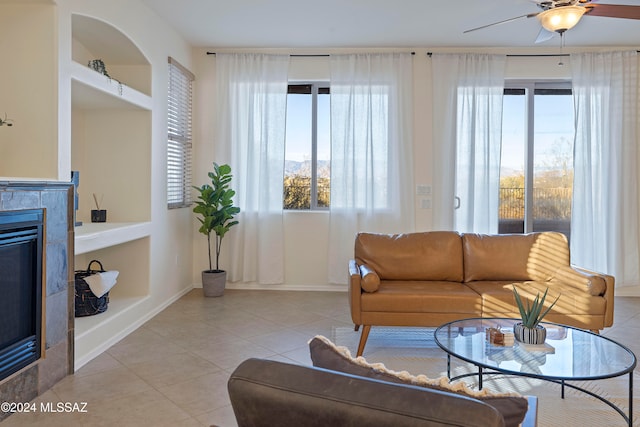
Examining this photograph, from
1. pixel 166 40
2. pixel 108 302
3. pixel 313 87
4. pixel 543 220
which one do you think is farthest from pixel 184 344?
pixel 543 220

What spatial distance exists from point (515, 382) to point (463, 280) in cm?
112

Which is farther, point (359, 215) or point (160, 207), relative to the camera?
point (359, 215)

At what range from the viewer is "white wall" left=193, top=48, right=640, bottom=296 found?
550 cm

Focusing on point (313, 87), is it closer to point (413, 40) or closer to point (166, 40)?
point (413, 40)

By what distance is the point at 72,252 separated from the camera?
3.05 m

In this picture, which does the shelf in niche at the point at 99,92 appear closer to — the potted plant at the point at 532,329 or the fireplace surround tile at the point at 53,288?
the fireplace surround tile at the point at 53,288

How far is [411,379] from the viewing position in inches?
43.2

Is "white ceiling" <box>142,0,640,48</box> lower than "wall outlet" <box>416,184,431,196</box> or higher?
higher

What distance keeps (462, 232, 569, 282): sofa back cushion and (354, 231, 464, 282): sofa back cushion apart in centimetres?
11

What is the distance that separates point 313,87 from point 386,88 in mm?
879

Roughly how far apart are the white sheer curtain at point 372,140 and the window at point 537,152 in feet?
4.01

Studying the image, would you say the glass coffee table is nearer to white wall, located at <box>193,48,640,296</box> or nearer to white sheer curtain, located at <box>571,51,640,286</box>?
white wall, located at <box>193,48,640,296</box>

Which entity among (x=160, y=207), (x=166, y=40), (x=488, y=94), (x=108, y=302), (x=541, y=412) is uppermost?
(x=166, y=40)

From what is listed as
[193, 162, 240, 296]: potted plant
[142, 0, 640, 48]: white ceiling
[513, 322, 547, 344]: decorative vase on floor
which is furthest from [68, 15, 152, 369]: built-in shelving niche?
[513, 322, 547, 344]: decorative vase on floor
